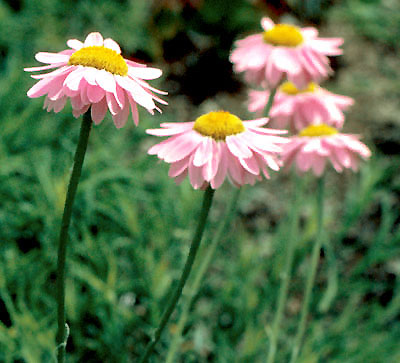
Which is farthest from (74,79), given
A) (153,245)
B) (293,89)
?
(153,245)

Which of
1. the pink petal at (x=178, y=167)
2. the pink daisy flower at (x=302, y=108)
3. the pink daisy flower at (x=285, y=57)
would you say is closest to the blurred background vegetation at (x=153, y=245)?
the pink daisy flower at (x=302, y=108)

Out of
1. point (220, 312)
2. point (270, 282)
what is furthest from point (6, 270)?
point (270, 282)

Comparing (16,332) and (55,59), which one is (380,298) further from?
(55,59)

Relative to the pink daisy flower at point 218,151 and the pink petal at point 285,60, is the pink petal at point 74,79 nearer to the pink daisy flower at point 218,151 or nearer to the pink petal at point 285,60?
the pink daisy flower at point 218,151

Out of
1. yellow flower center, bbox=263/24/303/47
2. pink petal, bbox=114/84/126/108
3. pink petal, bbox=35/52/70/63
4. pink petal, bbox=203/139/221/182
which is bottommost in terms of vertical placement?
pink petal, bbox=203/139/221/182

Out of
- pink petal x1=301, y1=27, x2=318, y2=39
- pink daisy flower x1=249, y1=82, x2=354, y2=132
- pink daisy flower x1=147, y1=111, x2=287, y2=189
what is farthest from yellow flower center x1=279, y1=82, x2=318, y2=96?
pink daisy flower x1=147, y1=111, x2=287, y2=189

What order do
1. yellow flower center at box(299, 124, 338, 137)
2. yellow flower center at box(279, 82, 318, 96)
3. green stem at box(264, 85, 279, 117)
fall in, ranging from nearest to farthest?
green stem at box(264, 85, 279, 117)
yellow flower center at box(299, 124, 338, 137)
yellow flower center at box(279, 82, 318, 96)

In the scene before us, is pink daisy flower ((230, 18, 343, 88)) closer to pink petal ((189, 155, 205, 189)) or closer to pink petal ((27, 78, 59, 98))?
pink petal ((189, 155, 205, 189))

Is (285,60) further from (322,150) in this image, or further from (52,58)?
(52,58)
